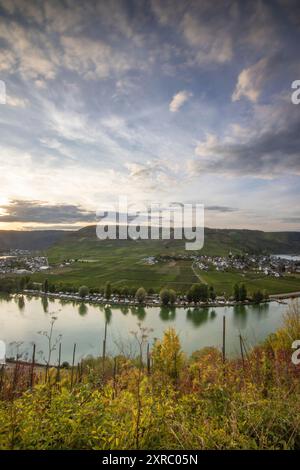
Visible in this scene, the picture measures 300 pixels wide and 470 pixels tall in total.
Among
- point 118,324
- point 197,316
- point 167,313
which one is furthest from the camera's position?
point 167,313

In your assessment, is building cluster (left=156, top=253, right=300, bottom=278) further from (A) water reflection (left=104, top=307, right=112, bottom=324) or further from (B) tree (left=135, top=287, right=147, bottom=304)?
(A) water reflection (left=104, top=307, right=112, bottom=324)

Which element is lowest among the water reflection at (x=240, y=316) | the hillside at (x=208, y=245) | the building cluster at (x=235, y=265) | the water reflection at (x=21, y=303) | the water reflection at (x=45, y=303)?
the water reflection at (x=45, y=303)

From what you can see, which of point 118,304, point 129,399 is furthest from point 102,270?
point 129,399

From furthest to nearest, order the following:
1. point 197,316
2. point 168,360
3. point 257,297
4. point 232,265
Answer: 1. point 232,265
2. point 257,297
3. point 197,316
4. point 168,360

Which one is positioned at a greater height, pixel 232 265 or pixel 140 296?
pixel 232 265

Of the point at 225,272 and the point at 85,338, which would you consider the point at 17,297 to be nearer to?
the point at 85,338

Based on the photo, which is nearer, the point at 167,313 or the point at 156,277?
the point at 167,313

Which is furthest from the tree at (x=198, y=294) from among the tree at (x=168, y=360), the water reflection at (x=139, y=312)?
the tree at (x=168, y=360)

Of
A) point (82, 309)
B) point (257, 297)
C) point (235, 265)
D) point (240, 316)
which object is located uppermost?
point (235, 265)

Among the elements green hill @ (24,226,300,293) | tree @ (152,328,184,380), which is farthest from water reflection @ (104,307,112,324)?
tree @ (152,328,184,380)

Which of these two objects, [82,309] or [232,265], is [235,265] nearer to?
[232,265]

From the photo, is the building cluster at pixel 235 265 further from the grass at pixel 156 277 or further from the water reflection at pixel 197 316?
the water reflection at pixel 197 316

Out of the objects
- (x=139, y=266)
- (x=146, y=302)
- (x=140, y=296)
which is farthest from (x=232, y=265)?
(x=140, y=296)
